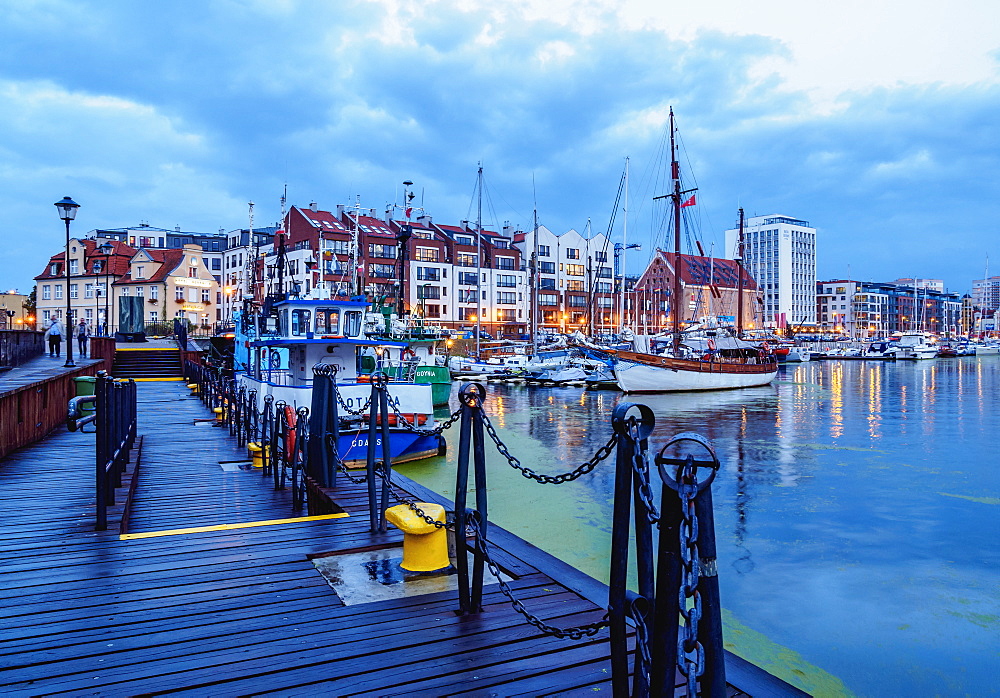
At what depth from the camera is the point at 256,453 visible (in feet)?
41.0

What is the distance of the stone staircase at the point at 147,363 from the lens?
3859cm

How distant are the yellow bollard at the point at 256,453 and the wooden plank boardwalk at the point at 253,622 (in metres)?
4.43

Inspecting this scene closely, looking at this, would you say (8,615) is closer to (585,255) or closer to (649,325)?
(585,255)

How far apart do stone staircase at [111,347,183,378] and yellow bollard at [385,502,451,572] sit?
3682 cm

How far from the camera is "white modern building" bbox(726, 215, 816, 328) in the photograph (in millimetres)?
171000

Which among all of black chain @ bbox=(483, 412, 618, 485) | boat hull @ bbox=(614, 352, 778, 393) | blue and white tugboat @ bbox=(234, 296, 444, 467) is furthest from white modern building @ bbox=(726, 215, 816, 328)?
black chain @ bbox=(483, 412, 618, 485)

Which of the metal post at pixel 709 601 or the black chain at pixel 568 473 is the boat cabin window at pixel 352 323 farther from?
the metal post at pixel 709 601

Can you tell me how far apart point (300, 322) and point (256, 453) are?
30.1 feet

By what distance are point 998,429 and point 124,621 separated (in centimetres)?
3431

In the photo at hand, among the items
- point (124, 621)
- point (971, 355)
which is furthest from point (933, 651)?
point (971, 355)

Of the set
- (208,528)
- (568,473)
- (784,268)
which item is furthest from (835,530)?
(784,268)

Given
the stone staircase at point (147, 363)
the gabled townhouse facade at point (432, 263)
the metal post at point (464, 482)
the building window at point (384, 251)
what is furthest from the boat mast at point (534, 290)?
the metal post at point (464, 482)

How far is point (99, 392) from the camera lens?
6691 millimetres

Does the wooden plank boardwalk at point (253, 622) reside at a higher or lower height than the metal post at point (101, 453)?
lower
